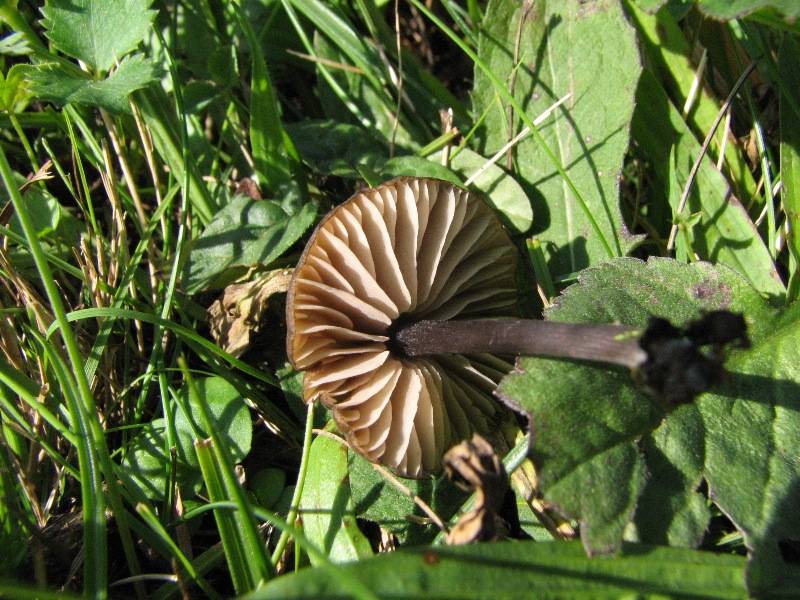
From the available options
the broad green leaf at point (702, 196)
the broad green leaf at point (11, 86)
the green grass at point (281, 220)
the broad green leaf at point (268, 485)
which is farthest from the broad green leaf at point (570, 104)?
the broad green leaf at point (11, 86)

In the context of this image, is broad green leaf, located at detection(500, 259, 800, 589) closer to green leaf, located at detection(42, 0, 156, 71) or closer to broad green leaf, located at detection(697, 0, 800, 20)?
broad green leaf, located at detection(697, 0, 800, 20)

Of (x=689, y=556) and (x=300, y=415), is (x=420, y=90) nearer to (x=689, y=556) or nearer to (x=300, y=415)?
(x=300, y=415)

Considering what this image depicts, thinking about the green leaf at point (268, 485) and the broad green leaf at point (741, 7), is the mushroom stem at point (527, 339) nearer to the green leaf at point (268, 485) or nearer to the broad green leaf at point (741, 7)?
the green leaf at point (268, 485)

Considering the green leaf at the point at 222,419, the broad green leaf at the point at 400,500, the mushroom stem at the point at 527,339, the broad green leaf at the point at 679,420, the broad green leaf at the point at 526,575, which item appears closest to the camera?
the broad green leaf at the point at 526,575

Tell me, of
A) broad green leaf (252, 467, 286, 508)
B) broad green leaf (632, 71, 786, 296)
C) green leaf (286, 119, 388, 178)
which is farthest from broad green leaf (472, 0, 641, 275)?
broad green leaf (252, 467, 286, 508)

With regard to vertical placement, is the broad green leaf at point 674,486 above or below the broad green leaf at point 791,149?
below

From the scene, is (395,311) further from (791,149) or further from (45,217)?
(791,149)
